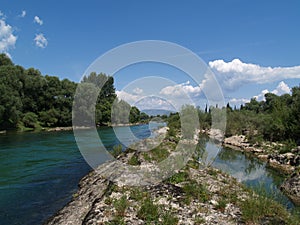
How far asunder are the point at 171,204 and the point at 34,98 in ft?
194

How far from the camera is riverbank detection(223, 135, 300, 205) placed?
13820mm

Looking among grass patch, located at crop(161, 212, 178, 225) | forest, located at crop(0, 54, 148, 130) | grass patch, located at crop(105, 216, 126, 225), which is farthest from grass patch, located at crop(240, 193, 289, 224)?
forest, located at crop(0, 54, 148, 130)

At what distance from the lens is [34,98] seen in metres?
59.4

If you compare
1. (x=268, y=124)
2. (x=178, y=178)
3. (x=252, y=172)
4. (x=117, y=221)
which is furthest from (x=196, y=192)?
(x=268, y=124)

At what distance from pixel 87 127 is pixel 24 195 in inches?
2114

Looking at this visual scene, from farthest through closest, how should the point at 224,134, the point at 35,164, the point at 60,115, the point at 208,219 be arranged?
the point at 60,115, the point at 224,134, the point at 35,164, the point at 208,219

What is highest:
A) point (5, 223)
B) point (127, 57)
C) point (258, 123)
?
point (127, 57)

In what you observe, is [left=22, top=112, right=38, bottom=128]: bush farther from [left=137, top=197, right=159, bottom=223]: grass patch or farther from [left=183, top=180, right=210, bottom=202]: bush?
[left=137, top=197, right=159, bottom=223]: grass patch

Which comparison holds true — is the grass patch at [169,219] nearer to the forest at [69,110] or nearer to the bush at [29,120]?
the forest at [69,110]

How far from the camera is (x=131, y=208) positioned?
8383 millimetres

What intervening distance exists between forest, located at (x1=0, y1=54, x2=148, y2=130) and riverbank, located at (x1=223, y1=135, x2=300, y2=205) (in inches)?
806

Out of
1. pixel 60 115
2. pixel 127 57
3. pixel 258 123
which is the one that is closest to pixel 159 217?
pixel 127 57

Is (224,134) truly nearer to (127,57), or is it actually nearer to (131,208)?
(127,57)

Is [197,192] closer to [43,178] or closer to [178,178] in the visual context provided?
[178,178]
